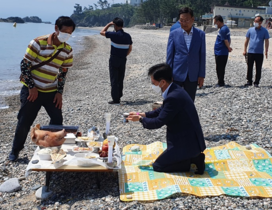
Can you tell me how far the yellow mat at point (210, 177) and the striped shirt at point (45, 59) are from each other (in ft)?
5.14

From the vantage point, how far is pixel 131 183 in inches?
155

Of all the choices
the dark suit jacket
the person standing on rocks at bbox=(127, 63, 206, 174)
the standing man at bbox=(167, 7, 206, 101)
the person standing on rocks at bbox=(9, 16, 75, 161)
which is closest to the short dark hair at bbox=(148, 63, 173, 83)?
the person standing on rocks at bbox=(127, 63, 206, 174)

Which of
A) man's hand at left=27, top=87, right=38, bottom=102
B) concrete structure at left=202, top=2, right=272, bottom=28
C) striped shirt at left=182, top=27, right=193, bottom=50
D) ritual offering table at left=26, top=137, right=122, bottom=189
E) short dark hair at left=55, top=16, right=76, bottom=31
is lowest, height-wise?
ritual offering table at left=26, top=137, right=122, bottom=189

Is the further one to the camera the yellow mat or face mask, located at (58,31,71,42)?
face mask, located at (58,31,71,42)

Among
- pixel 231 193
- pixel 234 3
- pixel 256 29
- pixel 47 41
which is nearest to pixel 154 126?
pixel 231 193

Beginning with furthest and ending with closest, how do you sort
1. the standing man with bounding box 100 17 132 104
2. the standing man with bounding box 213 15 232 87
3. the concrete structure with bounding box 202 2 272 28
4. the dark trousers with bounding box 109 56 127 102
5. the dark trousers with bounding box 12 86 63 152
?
the concrete structure with bounding box 202 2 272 28, the standing man with bounding box 213 15 232 87, the dark trousers with bounding box 109 56 127 102, the standing man with bounding box 100 17 132 104, the dark trousers with bounding box 12 86 63 152

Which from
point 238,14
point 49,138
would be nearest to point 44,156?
point 49,138

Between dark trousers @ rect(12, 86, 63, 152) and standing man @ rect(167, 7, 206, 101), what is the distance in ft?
7.05

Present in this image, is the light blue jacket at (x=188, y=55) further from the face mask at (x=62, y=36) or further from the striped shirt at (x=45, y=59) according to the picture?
the face mask at (x=62, y=36)

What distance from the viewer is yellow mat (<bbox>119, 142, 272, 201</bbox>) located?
12.1ft

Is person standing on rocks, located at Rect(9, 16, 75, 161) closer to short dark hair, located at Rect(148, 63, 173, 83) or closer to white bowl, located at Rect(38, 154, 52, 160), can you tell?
white bowl, located at Rect(38, 154, 52, 160)

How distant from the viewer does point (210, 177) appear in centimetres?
411

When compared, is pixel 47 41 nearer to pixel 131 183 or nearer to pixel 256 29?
pixel 131 183

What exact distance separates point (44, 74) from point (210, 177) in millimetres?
2670
